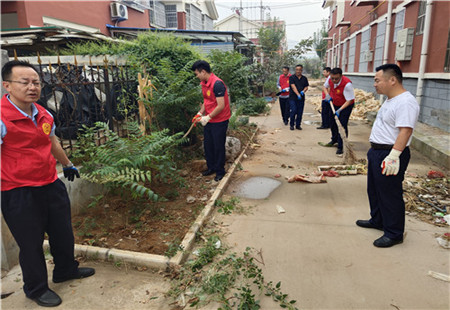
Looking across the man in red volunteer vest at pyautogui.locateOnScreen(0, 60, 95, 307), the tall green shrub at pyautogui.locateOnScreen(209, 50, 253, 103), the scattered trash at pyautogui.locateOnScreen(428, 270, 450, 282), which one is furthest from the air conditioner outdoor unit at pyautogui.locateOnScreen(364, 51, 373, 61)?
the man in red volunteer vest at pyautogui.locateOnScreen(0, 60, 95, 307)

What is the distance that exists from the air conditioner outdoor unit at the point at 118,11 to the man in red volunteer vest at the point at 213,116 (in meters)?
11.1

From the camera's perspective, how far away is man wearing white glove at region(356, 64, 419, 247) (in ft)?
9.86

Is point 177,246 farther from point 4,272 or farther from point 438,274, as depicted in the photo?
point 438,274

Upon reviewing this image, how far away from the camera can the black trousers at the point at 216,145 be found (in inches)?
207

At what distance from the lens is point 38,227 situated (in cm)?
251

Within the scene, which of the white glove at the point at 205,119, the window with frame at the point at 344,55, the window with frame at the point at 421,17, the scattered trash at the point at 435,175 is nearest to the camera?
the white glove at the point at 205,119

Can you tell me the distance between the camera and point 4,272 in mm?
3066

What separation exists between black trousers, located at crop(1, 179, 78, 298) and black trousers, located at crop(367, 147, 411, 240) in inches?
123

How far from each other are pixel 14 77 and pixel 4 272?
6.62ft

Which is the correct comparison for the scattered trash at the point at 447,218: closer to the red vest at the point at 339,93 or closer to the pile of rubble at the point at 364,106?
the red vest at the point at 339,93

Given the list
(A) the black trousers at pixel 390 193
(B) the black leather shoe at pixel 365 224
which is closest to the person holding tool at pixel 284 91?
(B) the black leather shoe at pixel 365 224

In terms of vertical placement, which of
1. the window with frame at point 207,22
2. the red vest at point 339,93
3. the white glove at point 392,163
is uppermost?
the window with frame at point 207,22

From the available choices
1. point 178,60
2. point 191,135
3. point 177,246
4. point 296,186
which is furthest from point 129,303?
point 178,60

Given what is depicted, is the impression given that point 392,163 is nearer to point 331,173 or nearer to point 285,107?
point 331,173
